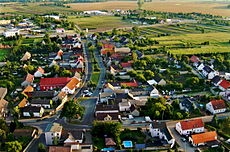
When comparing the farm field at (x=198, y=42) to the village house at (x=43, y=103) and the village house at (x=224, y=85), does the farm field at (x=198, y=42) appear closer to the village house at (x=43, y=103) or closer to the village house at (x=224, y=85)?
the village house at (x=224, y=85)

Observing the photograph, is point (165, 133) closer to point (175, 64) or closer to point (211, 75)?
point (211, 75)

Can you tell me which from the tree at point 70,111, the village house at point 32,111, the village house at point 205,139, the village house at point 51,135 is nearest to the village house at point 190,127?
the village house at point 205,139

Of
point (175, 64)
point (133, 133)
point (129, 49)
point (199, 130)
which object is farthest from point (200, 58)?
point (133, 133)

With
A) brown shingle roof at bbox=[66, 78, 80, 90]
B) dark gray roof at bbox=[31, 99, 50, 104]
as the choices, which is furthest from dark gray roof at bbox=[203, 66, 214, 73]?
dark gray roof at bbox=[31, 99, 50, 104]

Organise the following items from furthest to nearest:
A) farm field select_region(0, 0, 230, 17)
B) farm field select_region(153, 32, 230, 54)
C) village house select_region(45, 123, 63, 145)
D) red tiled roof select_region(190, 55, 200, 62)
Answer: farm field select_region(0, 0, 230, 17) < farm field select_region(153, 32, 230, 54) < red tiled roof select_region(190, 55, 200, 62) < village house select_region(45, 123, 63, 145)

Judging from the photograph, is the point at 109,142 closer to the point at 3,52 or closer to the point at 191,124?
the point at 191,124

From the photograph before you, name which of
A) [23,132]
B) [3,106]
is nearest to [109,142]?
[23,132]

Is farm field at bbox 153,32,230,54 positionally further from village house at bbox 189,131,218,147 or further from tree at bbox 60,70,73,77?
village house at bbox 189,131,218,147
